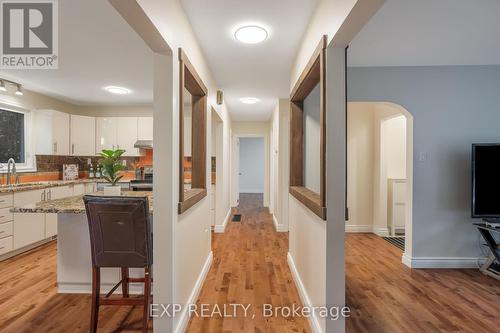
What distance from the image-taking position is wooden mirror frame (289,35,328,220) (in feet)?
5.54

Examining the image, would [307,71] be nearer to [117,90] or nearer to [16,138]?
[117,90]

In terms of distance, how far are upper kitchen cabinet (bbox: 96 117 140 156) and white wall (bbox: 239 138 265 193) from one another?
18.1 ft

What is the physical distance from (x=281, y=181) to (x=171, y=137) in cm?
340

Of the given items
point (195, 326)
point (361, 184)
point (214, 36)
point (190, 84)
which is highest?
point (214, 36)

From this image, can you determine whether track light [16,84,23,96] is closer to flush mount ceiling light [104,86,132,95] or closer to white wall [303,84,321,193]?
flush mount ceiling light [104,86,132,95]

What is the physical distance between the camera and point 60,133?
4.69m

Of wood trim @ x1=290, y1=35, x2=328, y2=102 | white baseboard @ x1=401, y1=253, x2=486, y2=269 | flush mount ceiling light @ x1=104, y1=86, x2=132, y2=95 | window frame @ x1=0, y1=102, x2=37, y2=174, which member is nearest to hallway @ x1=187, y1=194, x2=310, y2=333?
white baseboard @ x1=401, y1=253, x2=486, y2=269

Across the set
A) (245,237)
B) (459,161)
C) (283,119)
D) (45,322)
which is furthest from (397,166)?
(45,322)

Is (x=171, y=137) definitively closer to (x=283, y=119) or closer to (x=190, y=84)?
(x=190, y=84)

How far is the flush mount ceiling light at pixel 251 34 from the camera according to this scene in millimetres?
2209

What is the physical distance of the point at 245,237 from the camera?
4383mm

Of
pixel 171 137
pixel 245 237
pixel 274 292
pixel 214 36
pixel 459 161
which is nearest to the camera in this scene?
pixel 171 137

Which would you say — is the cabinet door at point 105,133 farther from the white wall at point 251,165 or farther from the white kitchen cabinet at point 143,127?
the white wall at point 251,165

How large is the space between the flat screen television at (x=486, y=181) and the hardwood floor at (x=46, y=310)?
11.7 ft
